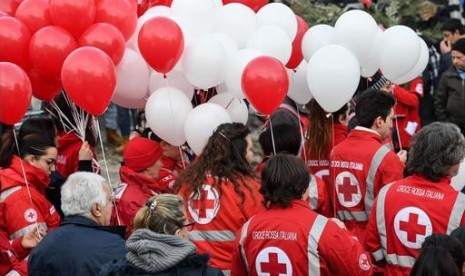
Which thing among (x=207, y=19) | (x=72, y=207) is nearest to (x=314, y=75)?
(x=207, y=19)

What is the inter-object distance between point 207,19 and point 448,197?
2.16 meters

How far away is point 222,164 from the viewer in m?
5.51

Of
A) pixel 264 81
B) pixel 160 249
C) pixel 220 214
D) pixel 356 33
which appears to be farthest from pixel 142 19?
pixel 160 249

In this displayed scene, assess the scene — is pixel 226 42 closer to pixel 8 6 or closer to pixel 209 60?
pixel 209 60

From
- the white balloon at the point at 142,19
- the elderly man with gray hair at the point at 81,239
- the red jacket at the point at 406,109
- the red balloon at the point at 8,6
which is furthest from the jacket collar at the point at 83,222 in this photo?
the red jacket at the point at 406,109

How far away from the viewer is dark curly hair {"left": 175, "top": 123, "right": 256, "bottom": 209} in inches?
215

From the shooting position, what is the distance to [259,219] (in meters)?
4.95

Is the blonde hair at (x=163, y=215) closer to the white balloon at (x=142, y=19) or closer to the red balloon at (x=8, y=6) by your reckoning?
the white balloon at (x=142, y=19)

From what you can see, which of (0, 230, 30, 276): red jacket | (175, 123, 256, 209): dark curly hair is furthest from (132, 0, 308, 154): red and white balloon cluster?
(0, 230, 30, 276): red jacket

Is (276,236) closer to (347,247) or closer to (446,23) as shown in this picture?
(347,247)

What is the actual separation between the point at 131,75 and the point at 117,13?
43cm

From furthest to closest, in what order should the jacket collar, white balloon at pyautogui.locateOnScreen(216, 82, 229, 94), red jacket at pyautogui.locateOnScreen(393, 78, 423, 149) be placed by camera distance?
red jacket at pyautogui.locateOnScreen(393, 78, 423, 149) → white balloon at pyautogui.locateOnScreen(216, 82, 229, 94) → the jacket collar

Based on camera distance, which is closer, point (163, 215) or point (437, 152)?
point (163, 215)

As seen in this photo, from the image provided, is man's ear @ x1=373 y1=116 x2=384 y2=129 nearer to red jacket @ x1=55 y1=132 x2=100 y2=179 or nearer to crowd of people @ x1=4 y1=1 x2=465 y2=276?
crowd of people @ x1=4 y1=1 x2=465 y2=276
